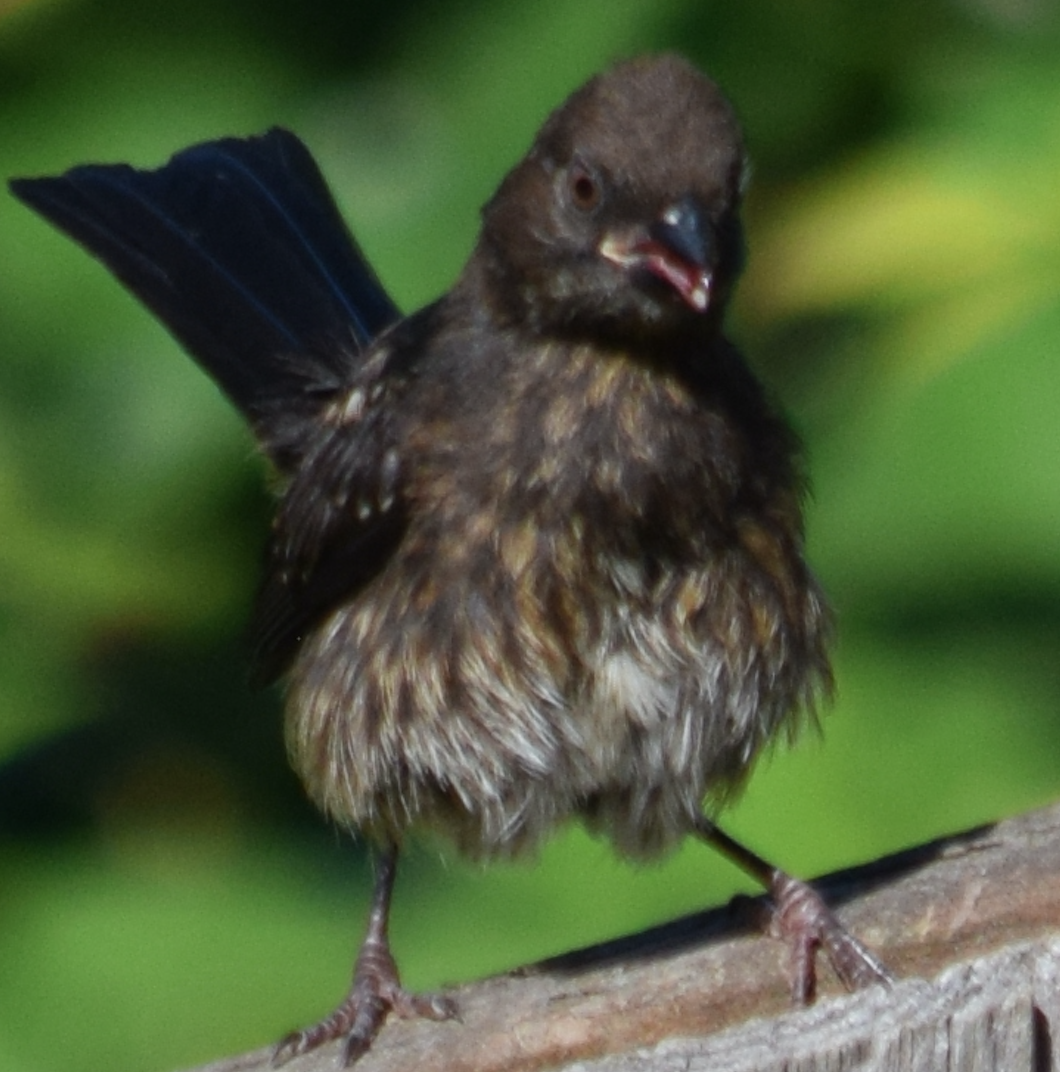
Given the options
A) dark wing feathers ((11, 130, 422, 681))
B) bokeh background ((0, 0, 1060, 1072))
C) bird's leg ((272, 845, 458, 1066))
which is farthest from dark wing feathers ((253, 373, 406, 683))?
bird's leg ((272, 845, 458, 1066))

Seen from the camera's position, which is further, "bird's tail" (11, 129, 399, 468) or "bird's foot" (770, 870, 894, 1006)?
"bird's tail" (11, 129, 399, 468)

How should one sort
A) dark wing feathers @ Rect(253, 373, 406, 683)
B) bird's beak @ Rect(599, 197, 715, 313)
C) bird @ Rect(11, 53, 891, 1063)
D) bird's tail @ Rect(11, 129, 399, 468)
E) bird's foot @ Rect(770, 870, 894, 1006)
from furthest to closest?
bird's tail @ Rect(11, 129, 399, 468) < dark wing feathers @ Rect(253, 373, 406, 683) < bird @ Rect(11, 53, 891, 1063) < bird's beak @ Rect(599, 197, 715, 313) < bird's foot @ Rect(770, 870, 894, 1006)

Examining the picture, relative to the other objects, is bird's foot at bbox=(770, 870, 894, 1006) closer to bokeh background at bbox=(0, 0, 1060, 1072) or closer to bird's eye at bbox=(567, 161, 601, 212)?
bokeh background at bbox=(0, 0, 1060, 1072)

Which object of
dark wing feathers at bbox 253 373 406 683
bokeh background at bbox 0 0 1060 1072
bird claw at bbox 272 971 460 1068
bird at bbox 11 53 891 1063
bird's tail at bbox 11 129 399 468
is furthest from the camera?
bird's tail at bbox 11 129 399 468

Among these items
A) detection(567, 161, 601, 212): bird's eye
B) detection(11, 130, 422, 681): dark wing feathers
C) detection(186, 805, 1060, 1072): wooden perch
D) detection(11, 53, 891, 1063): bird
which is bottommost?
detection(186, 805, 1060, 1072): wooden perch

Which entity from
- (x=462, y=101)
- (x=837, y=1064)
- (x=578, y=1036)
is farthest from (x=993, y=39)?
(x=837, y=1064)

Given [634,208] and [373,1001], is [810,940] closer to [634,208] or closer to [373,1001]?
[373,1001]

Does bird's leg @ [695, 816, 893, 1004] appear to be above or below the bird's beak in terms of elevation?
below
